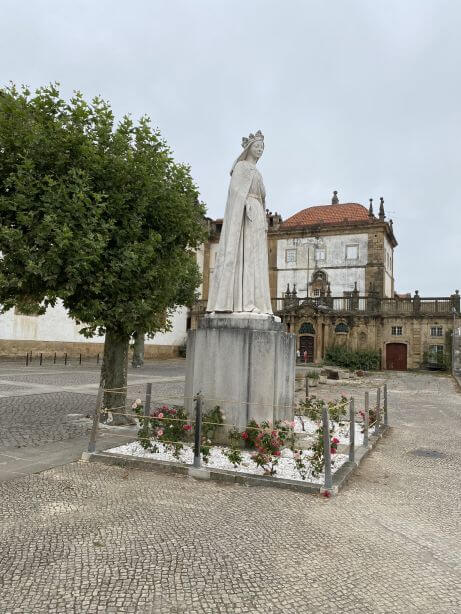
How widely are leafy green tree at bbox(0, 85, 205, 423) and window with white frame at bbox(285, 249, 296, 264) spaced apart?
127 feet

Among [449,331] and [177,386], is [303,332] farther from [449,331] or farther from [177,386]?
[177,386]

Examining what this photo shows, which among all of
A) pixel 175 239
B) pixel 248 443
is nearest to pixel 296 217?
pixel 175 239

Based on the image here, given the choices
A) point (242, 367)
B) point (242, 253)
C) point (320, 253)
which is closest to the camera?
point (242, 367)

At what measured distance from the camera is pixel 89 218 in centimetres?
882

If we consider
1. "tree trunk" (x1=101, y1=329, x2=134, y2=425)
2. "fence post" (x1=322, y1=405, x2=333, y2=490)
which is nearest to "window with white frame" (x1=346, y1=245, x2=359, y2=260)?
"tree trunk" (x1=101, y1=329, x2=134, y2=425)

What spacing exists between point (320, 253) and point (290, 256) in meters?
3.23

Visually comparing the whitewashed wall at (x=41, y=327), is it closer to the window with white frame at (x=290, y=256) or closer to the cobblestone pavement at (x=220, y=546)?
the window with white frame at (x=290, y=256)

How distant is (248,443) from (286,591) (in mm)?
3700

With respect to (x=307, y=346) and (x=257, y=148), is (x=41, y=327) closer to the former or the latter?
(x=307, y=346)

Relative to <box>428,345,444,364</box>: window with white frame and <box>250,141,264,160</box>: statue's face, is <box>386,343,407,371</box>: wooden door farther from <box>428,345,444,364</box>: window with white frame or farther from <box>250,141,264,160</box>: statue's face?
<box>250,141,264,160</box>: statue's face

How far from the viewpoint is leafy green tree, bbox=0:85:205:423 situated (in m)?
8.59

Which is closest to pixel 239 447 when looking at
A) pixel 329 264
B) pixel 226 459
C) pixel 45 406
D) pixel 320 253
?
pixel 226 459

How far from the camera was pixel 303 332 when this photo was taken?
1711 inches

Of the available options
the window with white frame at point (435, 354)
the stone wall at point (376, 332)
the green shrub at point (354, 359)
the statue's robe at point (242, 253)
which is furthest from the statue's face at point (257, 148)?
the window with white frame at point (435, 354)
